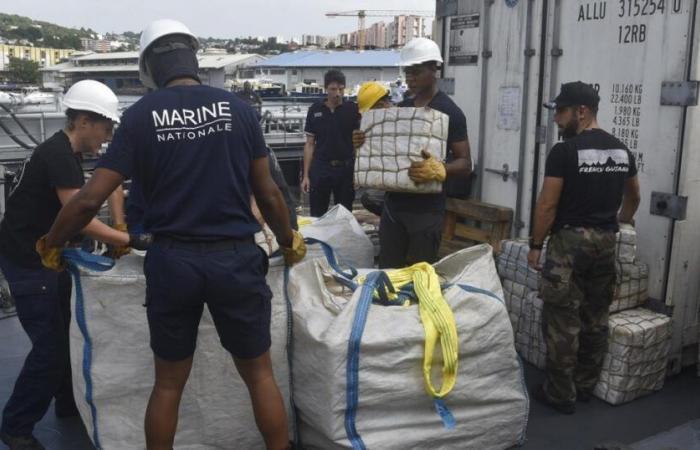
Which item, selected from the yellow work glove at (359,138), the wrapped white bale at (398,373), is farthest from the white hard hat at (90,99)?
the yellow work glove at (359,138)

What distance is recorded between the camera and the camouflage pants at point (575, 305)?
353 cm

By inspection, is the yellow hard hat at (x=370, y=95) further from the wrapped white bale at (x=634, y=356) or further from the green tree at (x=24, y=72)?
the green tree at (x=24, y=72)

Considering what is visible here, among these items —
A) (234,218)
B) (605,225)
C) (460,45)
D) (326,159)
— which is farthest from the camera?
(326,159)

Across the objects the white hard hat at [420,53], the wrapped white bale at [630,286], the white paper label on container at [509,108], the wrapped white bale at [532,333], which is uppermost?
the white hard hat at [420,53]

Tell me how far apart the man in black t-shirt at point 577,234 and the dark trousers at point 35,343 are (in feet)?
8.09

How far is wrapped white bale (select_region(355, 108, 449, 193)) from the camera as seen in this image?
12.6ft

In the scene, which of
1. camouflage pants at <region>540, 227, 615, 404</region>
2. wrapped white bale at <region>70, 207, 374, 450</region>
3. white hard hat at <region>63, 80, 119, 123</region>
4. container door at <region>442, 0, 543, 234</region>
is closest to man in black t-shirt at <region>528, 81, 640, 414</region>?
camouflage pants at <region>540, 227, 615, 404</region>

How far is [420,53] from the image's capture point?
4.05m

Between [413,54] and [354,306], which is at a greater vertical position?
[413,54]

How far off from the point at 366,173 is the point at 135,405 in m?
1.86

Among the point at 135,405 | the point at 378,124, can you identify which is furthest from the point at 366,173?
the point at 135,405

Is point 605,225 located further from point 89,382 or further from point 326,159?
point 326,159

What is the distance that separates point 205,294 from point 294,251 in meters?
0.59

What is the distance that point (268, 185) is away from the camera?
2740 mm
